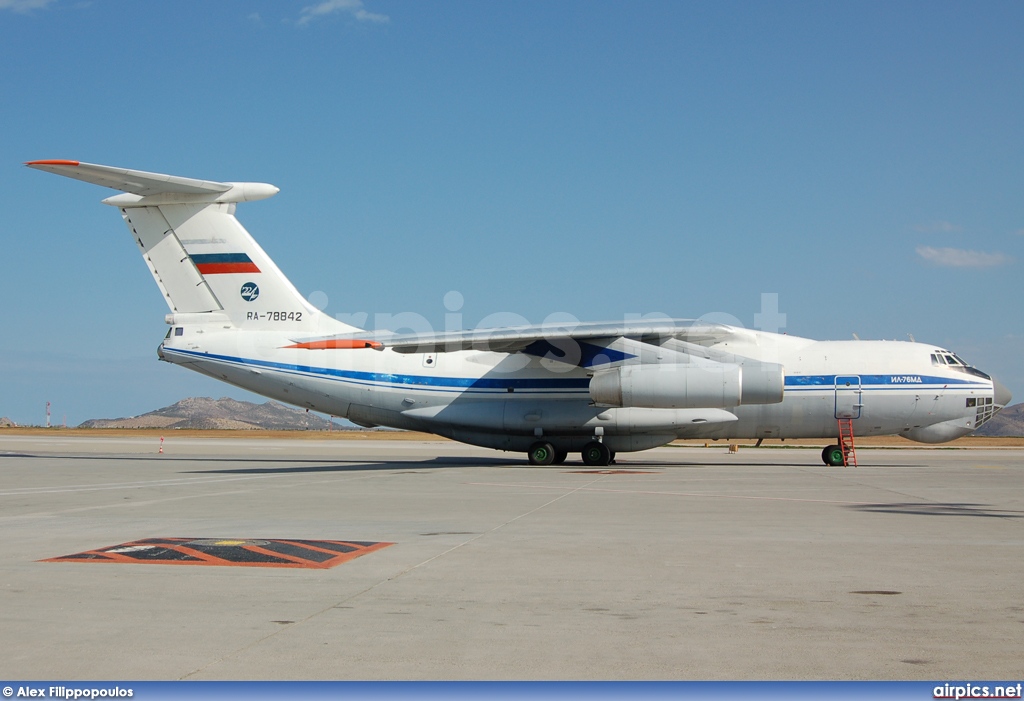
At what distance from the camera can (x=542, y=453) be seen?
21406 millimetres

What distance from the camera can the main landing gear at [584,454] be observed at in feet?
69.7

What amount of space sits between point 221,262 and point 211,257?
0.26 m

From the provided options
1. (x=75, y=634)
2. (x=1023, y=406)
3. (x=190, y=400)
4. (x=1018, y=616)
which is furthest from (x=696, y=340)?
(x=1023, y=406)

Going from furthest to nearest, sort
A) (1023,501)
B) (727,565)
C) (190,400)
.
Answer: (190,400) → (1023,501) → (727,565)

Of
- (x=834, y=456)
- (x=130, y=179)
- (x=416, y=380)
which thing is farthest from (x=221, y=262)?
(x=834, y=456)

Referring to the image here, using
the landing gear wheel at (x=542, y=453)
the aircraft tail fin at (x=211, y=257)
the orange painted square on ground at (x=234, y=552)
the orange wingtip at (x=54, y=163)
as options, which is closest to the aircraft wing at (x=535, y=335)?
the aircraft tail fin at (x=211, y=257)

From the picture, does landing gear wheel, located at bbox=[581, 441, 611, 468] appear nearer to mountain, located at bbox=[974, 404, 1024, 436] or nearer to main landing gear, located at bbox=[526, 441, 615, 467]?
main landing gear, located at bbox=[526, 441, 615, 467]

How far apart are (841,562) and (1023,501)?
22.4 ft

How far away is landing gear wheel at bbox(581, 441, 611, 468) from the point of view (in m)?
21.2

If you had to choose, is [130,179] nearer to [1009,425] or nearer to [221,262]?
[221,262]

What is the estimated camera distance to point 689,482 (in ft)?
51.5

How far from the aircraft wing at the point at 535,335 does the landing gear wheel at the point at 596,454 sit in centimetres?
271

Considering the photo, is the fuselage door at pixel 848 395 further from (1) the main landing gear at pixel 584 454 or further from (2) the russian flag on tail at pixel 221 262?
(2) the russian flag on tail at pixel 221 262

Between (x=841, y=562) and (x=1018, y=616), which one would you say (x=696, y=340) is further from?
(x=1018, y=616)
